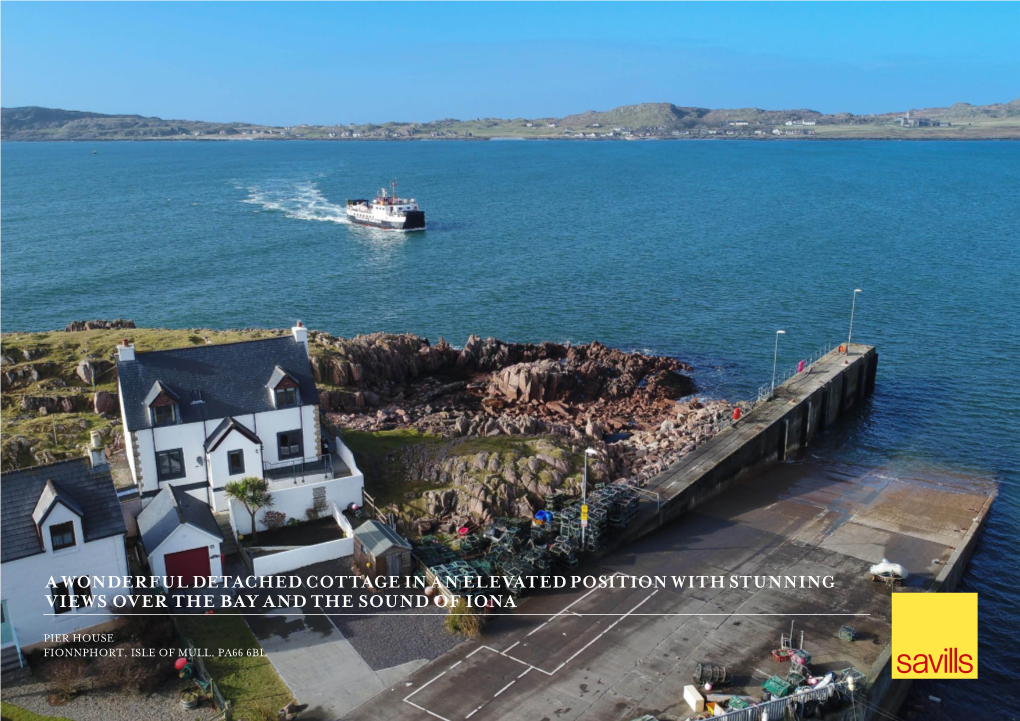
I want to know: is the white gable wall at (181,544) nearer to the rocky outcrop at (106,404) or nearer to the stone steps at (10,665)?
the stone steps at (10,665)

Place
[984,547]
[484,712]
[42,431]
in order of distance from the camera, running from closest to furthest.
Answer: [484,712], [984,547], [42,431]

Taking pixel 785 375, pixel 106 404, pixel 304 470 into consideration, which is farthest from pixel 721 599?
pixel 785 375

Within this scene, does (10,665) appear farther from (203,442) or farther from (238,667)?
(203,442)

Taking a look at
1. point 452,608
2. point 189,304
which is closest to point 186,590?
point 452,608

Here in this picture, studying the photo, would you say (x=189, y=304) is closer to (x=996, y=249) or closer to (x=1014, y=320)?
(x=1014, y=320)

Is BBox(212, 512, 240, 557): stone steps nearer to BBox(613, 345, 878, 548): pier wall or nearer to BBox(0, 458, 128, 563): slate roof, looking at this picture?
BBox(0, 458, 128, 563): slate roof

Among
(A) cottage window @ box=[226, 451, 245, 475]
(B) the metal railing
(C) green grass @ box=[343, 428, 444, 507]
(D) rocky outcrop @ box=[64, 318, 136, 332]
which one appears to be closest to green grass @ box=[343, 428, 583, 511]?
(C) green grass @ box=[343, 428, 444, 507]
